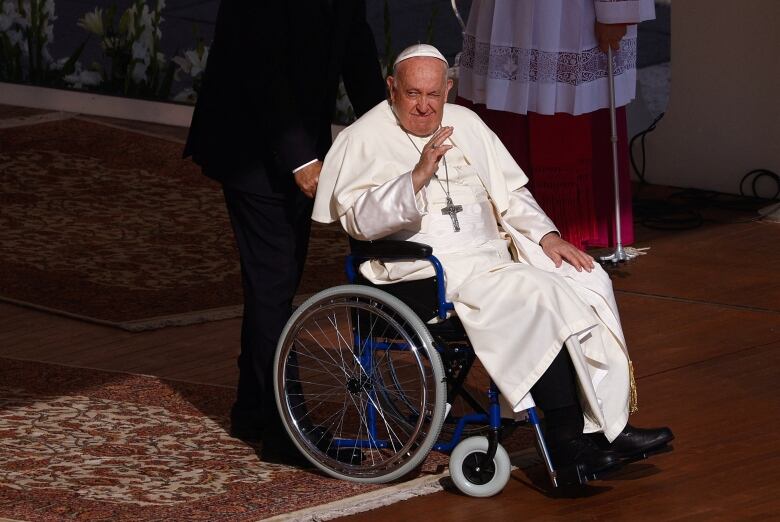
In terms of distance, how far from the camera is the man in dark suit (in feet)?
15.2

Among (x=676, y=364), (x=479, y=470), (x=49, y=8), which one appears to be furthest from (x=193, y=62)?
(x=479, y=470)

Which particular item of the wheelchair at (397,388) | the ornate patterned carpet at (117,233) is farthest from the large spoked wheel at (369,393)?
the ornate patterned carpet at (117,233)

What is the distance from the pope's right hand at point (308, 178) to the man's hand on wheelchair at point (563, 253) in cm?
65

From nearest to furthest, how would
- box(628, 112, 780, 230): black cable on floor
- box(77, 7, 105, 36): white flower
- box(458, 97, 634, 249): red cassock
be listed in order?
box(458, 97, 634, 249): red cassock < box(628, 112, 780, 230): black cable on floor < box(77, 7, 105, 36): white flower

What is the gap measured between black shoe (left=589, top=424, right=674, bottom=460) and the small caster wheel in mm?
255

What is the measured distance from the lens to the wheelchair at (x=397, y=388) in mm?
4355

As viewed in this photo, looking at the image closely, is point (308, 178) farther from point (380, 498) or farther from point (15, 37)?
point (15, 37)

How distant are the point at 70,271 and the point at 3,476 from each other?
2.56m

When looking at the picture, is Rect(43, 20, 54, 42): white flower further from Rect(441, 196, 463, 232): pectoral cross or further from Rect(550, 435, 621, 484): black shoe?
Rect(550, 435, 621, 484): black shoe

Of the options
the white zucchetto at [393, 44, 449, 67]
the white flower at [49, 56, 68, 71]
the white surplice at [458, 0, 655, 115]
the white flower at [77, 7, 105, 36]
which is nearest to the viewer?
the white zucchetto at [393, 44, 449, 67]

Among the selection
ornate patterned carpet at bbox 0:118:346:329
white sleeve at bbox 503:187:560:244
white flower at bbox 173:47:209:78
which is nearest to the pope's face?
white sleeve at bbox 503:187:560:244

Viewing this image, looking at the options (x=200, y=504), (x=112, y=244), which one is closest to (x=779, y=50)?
(x=112, y=244)

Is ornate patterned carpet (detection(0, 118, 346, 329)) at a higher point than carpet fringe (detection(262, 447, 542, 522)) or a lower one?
higher

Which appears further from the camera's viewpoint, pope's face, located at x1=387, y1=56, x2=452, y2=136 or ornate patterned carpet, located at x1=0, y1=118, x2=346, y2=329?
ornate patterned carpet, located at x1=0, y1=118, x2=346, y2=329
